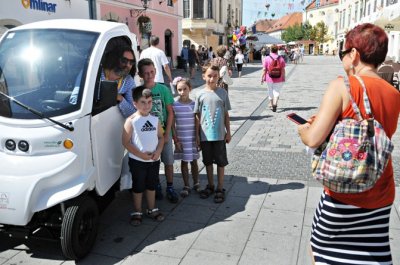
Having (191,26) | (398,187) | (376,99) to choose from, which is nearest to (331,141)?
(376,99)

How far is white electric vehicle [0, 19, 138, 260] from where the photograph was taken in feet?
9.71

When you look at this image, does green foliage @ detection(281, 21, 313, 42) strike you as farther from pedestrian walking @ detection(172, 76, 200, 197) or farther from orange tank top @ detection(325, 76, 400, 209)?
orange tank top @ detection(325, 76, 400, 209)

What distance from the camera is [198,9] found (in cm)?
3556

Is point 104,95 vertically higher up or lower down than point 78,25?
lower down

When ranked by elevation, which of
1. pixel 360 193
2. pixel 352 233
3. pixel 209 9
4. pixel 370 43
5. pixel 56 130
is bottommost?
pixel 352 233

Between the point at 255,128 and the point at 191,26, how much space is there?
29.0 m

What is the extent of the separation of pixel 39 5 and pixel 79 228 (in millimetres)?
11962

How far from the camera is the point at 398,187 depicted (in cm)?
489

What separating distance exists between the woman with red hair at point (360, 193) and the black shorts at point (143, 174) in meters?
1.94

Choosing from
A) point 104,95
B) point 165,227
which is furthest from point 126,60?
point 165,227

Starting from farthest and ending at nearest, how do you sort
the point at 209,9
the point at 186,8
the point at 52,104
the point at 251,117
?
the point at 209,9 → the point at 186,8 → the point at 251,117 → the point at 52,104

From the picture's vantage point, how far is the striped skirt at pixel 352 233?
2.09m

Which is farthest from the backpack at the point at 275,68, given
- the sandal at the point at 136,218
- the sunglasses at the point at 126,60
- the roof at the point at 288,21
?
the roof at the point at 288,21

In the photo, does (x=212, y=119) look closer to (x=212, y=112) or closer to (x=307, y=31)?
(x=212, y=112)
